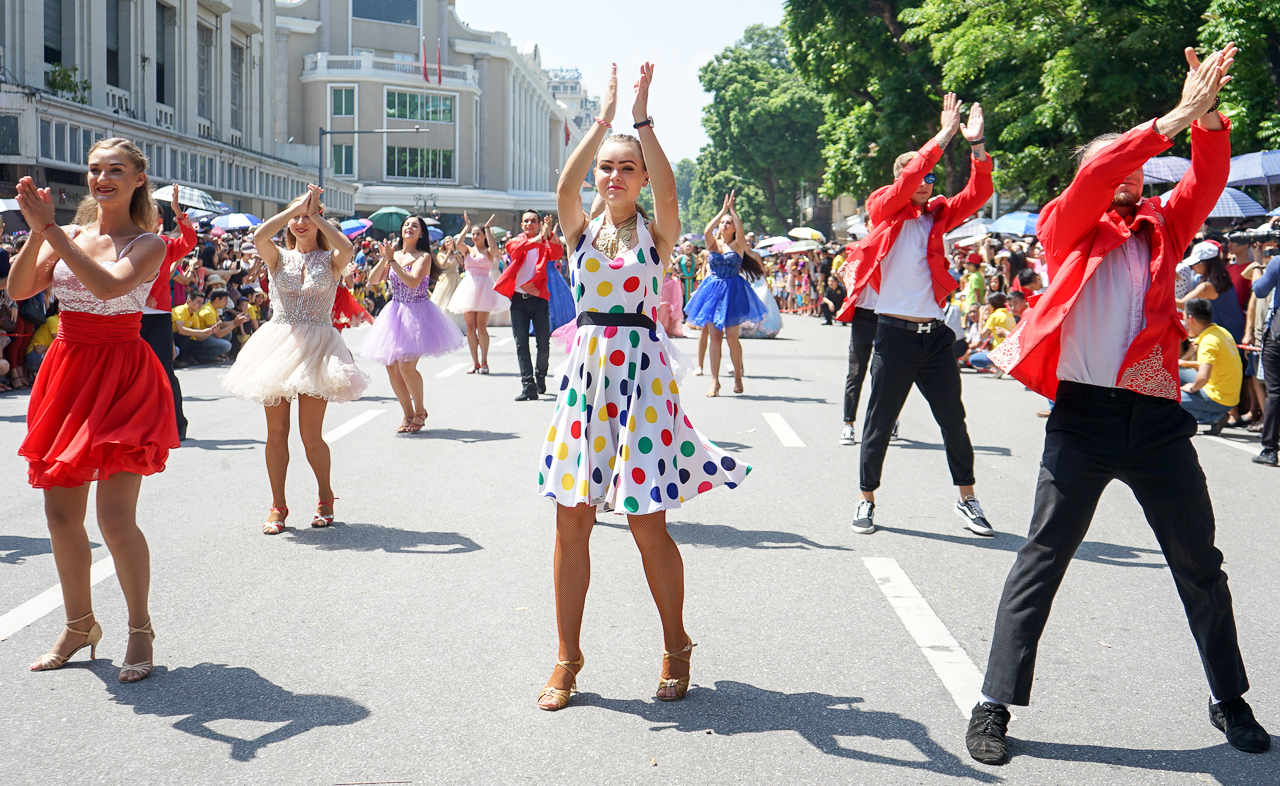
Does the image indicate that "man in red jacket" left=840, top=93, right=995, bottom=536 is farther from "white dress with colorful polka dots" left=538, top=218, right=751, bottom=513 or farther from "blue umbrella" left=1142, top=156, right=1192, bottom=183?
"blue umbrella" left=1142, top=156, right=1192, bottom=183

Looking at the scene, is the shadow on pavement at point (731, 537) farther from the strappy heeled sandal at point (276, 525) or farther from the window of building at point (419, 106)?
the window of building at point (419, 106)

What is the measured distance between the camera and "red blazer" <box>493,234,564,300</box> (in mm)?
13620

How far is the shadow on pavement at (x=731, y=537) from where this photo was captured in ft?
21.3

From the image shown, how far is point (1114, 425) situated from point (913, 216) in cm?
332

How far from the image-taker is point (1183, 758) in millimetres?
3656

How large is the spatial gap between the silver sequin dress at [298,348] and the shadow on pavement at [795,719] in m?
3.41

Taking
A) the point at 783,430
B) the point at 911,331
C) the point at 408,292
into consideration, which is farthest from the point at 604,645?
the point at 408,292

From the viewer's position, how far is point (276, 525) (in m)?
6.73

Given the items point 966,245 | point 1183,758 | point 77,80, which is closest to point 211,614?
point 1183,758

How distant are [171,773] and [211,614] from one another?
1699 millimetres

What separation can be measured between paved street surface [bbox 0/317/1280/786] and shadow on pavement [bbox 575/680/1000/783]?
0.01 meters

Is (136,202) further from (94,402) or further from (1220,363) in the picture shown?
(1220,363)

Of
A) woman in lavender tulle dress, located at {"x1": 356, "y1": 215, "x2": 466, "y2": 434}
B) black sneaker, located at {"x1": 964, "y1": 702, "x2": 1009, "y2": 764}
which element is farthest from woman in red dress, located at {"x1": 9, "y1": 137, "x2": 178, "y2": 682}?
woman in lavender tulle dress, located at {"x1": 356, "y1": 215, "x2": 466, "y2": 434}

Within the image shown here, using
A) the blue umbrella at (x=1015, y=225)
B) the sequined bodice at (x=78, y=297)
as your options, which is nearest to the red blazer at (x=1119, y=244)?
the sequined bodice at (x=78, y=297)
